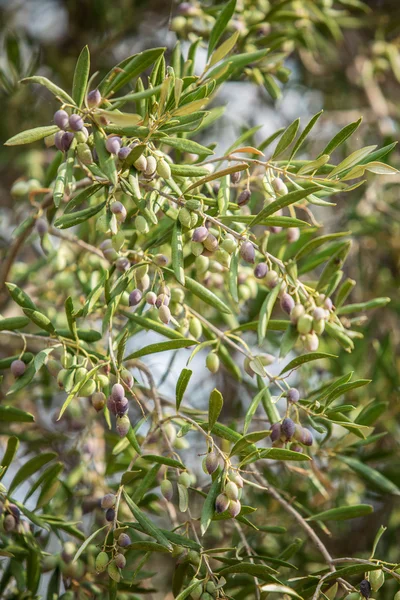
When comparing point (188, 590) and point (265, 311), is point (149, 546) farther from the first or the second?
point (265, 311)

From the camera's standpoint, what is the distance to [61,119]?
3.34 feet

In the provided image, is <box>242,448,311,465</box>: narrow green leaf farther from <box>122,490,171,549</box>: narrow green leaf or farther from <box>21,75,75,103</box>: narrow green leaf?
<box>21,75,75,103</box>: narrow green leaf

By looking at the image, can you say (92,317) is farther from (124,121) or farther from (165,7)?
(165,7)

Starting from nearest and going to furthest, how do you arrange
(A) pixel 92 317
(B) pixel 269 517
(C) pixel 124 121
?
(C) pixel 124 121
(A) pixel 92 317
(B) pixel 269 517

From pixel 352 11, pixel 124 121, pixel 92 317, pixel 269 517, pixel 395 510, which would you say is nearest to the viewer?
pixel 124 121

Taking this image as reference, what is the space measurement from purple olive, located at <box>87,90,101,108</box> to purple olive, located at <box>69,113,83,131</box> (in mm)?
28

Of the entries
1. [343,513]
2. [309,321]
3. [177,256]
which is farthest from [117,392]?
[343,513]

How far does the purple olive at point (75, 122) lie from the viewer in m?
1.02

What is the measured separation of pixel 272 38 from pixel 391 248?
91cm

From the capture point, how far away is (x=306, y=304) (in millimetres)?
1185

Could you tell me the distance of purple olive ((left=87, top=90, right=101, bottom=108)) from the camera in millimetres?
1020

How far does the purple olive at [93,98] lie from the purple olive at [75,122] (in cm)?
3

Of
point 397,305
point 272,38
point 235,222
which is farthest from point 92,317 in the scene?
point 397,305

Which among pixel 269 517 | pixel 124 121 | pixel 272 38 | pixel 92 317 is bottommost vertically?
pixel 269 517
